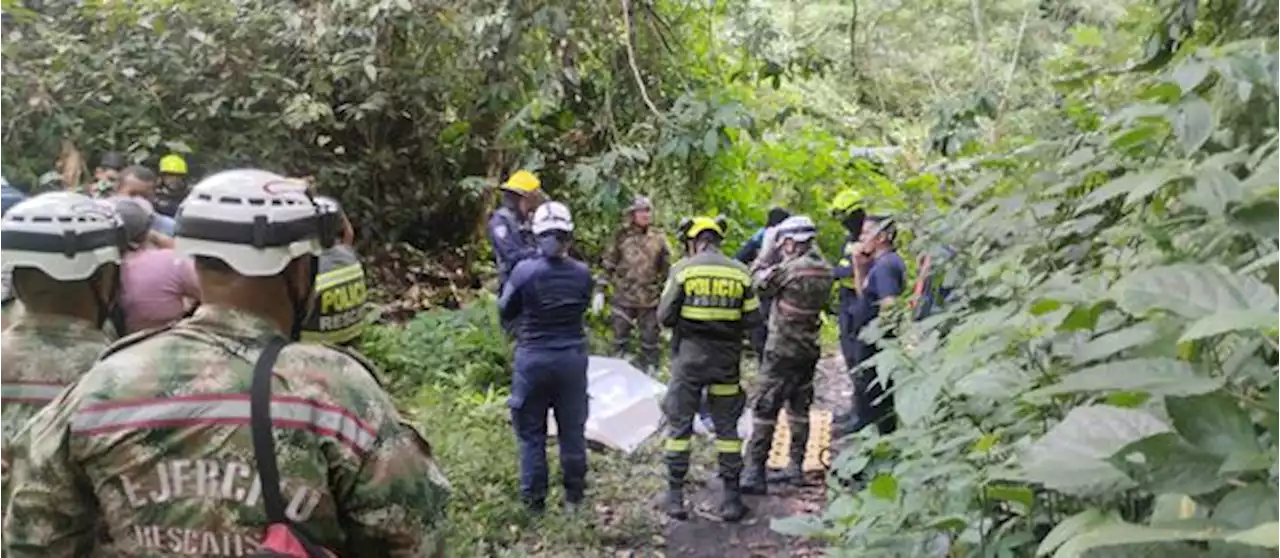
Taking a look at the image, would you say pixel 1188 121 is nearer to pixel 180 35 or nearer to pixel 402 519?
pixel 402 519

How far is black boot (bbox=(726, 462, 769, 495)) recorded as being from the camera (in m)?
7.54

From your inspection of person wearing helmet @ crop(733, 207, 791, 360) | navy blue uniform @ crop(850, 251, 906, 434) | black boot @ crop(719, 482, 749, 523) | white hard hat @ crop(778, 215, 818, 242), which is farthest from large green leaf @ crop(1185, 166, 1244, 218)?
person wearing helmet @ crop(733, 207, 791, 360)

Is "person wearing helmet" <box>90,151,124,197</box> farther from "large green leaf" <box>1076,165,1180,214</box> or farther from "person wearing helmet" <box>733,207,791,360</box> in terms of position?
"large green leaf" <box>1076,165,1180,214</box>

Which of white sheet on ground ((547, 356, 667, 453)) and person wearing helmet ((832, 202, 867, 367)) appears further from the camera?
white sheet on ground ((547, 356, 667, 453))

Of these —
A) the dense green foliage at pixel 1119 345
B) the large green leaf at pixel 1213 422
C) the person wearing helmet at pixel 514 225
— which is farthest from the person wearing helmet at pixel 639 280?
the large green leaf at pixel 1213 422

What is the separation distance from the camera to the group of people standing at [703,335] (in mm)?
6559

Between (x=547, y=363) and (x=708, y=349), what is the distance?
1.06m

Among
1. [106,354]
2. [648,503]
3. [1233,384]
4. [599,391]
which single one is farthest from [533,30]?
[1233,384]

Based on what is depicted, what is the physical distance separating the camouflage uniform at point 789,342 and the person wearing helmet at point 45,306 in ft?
16.3

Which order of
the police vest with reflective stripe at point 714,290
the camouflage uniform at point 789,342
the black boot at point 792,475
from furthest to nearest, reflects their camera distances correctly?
the black boot at point 792,475 → the camouflage uniform at point 789,342 → the police vest with reflective stripe at point 714,290

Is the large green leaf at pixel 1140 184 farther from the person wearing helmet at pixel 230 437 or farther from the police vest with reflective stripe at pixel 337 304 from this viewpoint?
the police vest with reflective stripe at pixel 337 304

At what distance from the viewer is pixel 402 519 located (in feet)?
7.13

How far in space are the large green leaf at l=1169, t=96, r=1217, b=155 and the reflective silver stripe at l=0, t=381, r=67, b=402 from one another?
2.80m

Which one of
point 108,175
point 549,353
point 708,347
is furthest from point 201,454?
point 108,175
